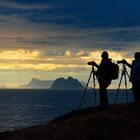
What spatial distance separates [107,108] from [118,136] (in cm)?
576

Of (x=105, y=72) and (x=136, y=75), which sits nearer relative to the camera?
(x=136, y=75)

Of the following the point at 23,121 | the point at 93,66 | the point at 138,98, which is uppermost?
the point at 93,66

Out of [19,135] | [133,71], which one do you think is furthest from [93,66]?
[19,135]

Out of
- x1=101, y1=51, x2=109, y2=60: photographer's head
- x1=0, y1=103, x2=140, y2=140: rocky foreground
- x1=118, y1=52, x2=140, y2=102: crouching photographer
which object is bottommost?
x1=0, y1=103, x2=140, y2=140: rocky foreground

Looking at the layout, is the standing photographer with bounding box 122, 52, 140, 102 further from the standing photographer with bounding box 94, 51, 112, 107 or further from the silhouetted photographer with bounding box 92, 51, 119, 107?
the standing photographer with bounding box 94, 51, 112, 107

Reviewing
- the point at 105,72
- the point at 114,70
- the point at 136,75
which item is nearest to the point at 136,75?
the point at 136,75

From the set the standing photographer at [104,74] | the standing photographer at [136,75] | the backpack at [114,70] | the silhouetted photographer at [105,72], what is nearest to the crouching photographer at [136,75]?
the standing photographer at [136,75]

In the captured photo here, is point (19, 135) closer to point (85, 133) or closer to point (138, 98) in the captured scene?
point (85, 133)

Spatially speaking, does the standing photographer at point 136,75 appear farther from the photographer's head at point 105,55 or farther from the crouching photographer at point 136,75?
the photographer's head at point 105,55

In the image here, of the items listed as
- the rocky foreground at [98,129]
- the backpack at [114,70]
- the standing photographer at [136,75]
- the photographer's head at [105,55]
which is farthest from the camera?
the backpack at [114,70]

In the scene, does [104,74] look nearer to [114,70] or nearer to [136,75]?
[114,70]

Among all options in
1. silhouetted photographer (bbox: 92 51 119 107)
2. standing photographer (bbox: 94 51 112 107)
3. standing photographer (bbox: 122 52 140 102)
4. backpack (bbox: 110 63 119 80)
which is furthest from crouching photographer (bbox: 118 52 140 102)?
standing photographer (bbox: 94 51 112 107)

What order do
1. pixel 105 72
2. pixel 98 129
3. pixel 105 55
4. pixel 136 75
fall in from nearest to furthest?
pixel 98 129
pixel 136 75
pixel 105 55
pixel 105 72

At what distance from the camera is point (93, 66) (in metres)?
24.1
